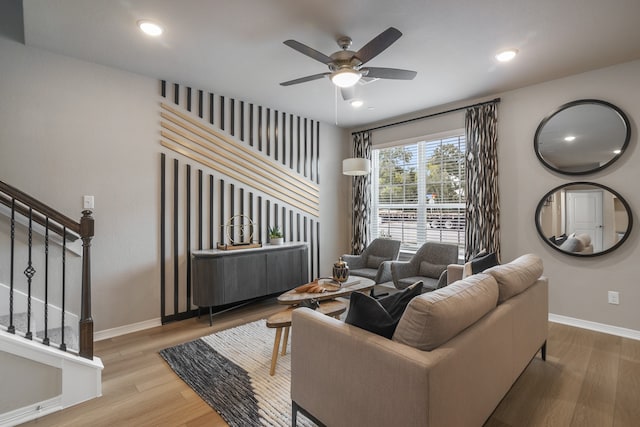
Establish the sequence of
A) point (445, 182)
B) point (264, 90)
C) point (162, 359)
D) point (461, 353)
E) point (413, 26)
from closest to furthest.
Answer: point (461, 353) < point (413, 26) < point (162, 359) < point (264, 90) < point (445, 182)

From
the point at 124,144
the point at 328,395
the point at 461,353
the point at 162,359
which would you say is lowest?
the point at 162,359

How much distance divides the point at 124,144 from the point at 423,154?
3.90 meters

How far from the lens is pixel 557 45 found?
2.73 meters

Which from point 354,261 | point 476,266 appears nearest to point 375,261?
point 354,261

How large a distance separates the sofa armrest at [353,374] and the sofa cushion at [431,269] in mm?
2606

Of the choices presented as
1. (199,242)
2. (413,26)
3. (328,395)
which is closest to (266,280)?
(199,242)

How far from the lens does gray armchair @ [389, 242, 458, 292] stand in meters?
3.83

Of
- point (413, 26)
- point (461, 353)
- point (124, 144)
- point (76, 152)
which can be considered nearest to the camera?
point (461, 353)

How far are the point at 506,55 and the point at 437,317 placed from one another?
9.01 feet

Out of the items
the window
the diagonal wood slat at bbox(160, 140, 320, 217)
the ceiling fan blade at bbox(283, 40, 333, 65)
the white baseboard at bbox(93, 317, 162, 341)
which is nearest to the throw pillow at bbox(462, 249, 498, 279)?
the window

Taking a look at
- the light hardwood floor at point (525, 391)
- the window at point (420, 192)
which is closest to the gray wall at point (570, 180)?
the light hardwood floor at point (525, 391)

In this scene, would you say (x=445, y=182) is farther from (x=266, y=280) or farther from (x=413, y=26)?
(x=266, y=280)

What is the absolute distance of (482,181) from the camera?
399 centimetres

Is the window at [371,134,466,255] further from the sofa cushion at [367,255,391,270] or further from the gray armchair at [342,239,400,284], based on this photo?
the sofa cushion at [367,255,391,270]
